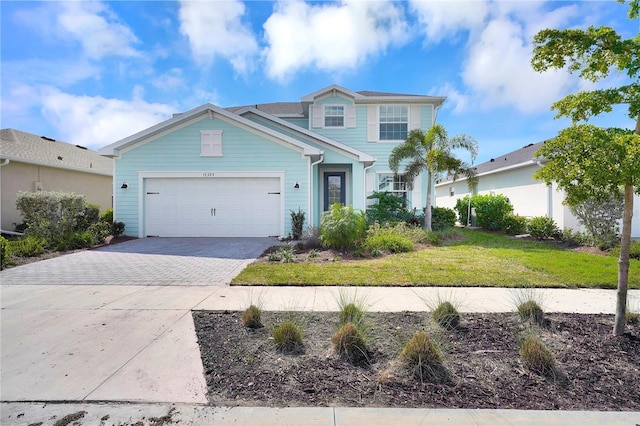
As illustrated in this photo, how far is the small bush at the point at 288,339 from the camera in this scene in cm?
342

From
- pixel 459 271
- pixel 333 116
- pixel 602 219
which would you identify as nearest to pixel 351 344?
pixel 459 271

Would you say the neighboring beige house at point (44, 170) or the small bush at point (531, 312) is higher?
the neighboring beige house at point (44, 170)

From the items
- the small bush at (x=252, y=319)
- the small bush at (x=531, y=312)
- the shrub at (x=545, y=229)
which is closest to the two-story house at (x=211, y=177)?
the shrub at (x=545, y=229)

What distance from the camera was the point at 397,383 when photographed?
2812 mm

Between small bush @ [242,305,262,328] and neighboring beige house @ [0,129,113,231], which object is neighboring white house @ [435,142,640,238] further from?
neighboring beige house @ [0,129,113,231]

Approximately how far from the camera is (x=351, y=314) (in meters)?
3.92

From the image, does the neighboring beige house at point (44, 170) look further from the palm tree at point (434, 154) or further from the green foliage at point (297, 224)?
the palm tree at point (434, 154)

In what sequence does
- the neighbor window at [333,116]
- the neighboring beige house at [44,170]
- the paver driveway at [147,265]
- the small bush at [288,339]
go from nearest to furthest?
the small bush at [288,339], the paver driveway at [147,265], the neighboring beige house at [44,170], the neighbor window at [333,116]

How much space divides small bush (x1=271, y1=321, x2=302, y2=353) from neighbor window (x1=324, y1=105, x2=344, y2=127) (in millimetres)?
14578

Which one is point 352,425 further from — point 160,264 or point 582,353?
point 160,264

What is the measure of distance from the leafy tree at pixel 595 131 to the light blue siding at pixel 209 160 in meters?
9.75

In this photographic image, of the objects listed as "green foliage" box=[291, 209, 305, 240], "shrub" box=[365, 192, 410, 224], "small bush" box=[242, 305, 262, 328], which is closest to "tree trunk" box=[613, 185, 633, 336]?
"small bush" box=[242, 305, 262, 328]

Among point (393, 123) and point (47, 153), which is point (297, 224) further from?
point (47, 153)

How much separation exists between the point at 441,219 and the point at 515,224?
319 centimetres
